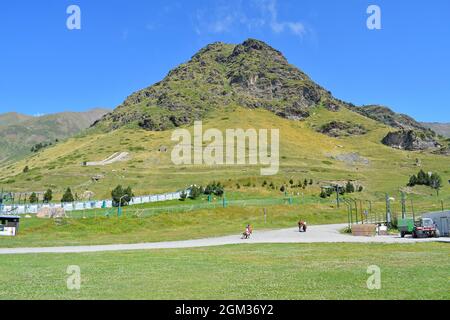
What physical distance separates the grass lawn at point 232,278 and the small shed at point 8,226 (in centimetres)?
2258

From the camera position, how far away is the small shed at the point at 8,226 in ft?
151

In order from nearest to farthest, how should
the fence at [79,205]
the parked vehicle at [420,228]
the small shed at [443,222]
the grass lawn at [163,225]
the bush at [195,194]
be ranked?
the parked vehicle at [420,228] < the grass lawn at [163,225] < the small shed at [443,222] < the fence at [79,205] < the bush at [195,194]

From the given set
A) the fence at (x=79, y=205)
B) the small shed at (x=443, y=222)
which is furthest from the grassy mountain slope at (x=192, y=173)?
the small shed at (x=443, y=222)

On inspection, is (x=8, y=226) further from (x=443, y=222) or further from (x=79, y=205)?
(x=443, y=222)

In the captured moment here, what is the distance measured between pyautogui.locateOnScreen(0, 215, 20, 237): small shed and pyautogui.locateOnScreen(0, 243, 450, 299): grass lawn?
22.6 metres

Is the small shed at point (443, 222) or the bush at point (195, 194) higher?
the bush at point (195, 194)

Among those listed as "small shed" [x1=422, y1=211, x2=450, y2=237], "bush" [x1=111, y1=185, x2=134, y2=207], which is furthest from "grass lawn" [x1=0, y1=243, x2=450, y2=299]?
"bush" [x1=111, y1=185, x2=134, y2=207]

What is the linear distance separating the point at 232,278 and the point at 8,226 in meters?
36.2

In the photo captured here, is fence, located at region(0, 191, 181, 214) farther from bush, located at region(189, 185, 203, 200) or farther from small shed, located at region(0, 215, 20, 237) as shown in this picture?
small shed, located at region(0, 215, 20, 237)

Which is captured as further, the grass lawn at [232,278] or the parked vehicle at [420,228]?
the parked vehicle at [420,228]

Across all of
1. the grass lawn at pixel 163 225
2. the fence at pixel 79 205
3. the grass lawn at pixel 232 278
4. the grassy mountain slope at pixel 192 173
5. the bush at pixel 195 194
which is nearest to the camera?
the grass lawn at pixel 232 278

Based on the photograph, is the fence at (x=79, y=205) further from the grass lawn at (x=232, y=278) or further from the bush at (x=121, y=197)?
the grass lawn at (x=232, y=278)
